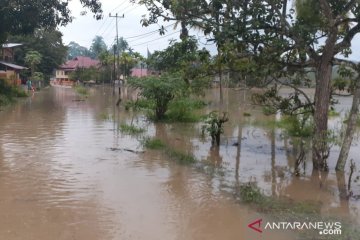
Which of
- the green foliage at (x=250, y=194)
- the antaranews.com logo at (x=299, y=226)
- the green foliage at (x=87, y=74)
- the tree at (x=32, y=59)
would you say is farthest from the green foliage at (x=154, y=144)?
the green foliage at (x=87, y=74)

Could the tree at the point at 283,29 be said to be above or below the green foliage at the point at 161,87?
above

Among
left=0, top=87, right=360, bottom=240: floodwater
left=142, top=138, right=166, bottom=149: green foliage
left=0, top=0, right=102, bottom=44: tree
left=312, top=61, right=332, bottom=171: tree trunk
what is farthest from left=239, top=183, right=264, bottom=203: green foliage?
left=0, top=0, right=102, bottom=44: tree

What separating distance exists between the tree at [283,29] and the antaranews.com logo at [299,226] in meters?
3.26

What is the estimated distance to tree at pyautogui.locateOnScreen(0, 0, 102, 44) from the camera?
81.4 feet

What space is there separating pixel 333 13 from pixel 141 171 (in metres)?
5.44

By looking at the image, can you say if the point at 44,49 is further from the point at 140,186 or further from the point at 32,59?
the point at 140,186

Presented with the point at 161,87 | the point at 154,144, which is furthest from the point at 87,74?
the point at 154,144

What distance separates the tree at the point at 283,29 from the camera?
8.54 metres

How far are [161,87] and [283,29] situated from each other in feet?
26.8

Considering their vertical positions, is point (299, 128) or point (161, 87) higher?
point (161, 87)

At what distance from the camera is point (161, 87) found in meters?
16.6

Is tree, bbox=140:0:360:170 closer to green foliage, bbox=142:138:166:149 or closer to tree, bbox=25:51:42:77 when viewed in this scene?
green foliage, bbox=142:138:166:149

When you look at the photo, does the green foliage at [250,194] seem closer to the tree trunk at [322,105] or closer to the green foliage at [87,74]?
the tree trunk at [322,105]

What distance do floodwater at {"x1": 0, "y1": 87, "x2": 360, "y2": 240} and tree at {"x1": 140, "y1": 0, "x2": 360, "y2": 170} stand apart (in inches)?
69.4
